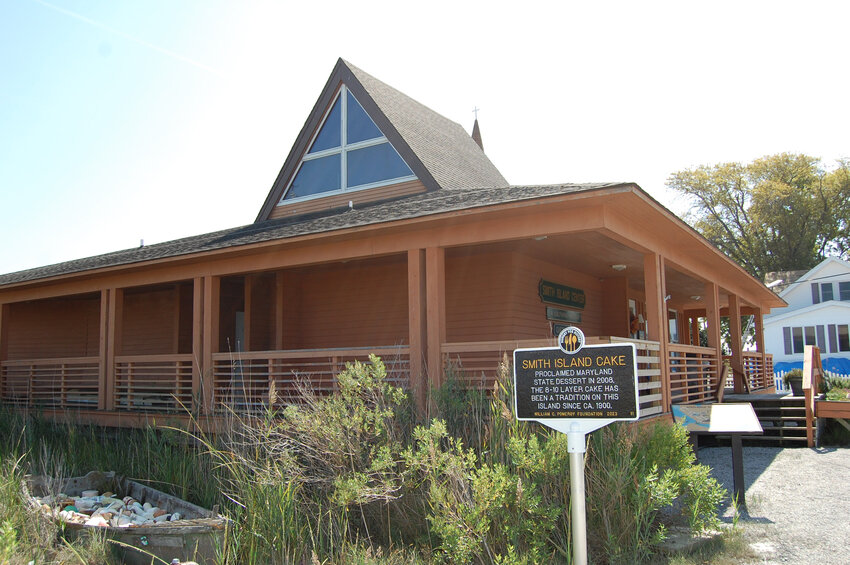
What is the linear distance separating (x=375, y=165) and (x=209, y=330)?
17.9 feet

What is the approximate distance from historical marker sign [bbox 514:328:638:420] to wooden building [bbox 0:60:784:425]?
2.98m

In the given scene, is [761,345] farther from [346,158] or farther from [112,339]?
[112,339]

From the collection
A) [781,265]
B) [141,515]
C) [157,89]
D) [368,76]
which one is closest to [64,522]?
[141,515]

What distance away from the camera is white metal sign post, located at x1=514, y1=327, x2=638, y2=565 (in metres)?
5.27

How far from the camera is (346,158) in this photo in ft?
52.5

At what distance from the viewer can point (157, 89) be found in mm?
13297

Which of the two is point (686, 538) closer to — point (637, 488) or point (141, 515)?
point (637, 488)

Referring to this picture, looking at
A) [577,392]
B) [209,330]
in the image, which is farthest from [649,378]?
[209,330]

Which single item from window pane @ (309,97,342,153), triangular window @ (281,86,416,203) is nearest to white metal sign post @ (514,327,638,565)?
triangular window @ (281,86,416,203)

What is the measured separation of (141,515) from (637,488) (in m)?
5.44

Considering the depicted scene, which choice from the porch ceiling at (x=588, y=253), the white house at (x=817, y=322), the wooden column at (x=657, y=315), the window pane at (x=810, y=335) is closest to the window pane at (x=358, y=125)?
the porch ceiling at (x=588, y=253)

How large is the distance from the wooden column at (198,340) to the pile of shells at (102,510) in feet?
10.7

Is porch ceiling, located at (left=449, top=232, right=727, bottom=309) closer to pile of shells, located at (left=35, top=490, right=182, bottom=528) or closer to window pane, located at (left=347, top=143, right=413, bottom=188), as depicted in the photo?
window pane, located at (left=347, top=143, right=413, bottom=188)

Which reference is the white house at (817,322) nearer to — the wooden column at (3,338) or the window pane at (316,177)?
the window pane at (316,177)
